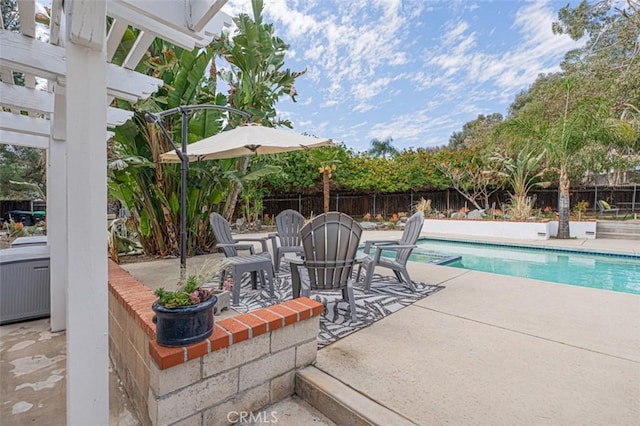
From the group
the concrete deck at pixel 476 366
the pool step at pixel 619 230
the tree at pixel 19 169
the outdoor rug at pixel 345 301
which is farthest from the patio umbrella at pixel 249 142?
the tree at pixel 19 169

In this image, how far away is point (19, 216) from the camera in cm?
1476

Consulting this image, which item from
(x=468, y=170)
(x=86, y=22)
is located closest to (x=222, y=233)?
(x=86, y=22)

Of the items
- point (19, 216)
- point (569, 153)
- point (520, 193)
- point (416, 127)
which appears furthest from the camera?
point (416, 127)

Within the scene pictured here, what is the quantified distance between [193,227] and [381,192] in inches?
496

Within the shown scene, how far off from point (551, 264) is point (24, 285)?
980 cm

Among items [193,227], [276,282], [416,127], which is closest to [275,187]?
[193,227]

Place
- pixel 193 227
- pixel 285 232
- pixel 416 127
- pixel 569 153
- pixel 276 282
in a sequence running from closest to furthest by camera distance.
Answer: pixel 276 282
pixel 285 232
pixel 193 227
pixel 569 153
pixel 416 127

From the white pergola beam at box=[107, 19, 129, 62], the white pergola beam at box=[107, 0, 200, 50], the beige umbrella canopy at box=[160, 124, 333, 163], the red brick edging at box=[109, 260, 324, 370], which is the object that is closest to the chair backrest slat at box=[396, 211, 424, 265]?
the beige umbrella canopy at box=[160, 124, 333, 163]

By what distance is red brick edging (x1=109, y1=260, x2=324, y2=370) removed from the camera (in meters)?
1.70

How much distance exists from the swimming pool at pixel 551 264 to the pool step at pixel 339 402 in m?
5.58

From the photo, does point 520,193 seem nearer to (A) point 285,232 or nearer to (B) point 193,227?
(A) point 285,232

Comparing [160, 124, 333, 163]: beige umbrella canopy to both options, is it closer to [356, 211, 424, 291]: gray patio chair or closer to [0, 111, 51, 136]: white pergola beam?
[0, 111, 51, 136]: white pergola beam

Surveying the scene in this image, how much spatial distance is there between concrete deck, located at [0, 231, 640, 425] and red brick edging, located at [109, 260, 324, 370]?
395mm

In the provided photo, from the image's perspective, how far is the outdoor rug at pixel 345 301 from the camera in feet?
9.94
